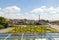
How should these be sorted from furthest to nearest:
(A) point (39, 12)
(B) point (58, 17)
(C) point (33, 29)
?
(A) point (39, 12), (B) point (58, 17), (C) point (33, 29)

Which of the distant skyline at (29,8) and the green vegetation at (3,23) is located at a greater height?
the distant skyline at (29,8)

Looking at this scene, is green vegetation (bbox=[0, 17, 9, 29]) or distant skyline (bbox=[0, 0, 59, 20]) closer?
distant skyline (bbox=[0, 0, 59, 20])

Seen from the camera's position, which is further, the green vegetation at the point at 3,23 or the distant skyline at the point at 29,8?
the green vegetation at the point at 3,23

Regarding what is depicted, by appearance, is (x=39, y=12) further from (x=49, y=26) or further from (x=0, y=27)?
(x=0, y=27)

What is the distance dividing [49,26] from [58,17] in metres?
1.13

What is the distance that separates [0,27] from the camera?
11.5 metres

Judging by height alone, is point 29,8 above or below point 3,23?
above

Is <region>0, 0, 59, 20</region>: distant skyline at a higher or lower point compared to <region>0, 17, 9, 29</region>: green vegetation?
higher

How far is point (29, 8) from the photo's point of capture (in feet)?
38.1

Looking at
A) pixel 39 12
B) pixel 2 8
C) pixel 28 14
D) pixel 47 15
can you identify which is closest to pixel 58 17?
pixel 47 15

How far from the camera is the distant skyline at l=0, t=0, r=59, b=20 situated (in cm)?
1088

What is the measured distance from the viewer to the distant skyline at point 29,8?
10.9 meters

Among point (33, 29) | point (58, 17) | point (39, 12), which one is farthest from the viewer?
point (39, 12)

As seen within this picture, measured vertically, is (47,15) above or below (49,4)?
below
